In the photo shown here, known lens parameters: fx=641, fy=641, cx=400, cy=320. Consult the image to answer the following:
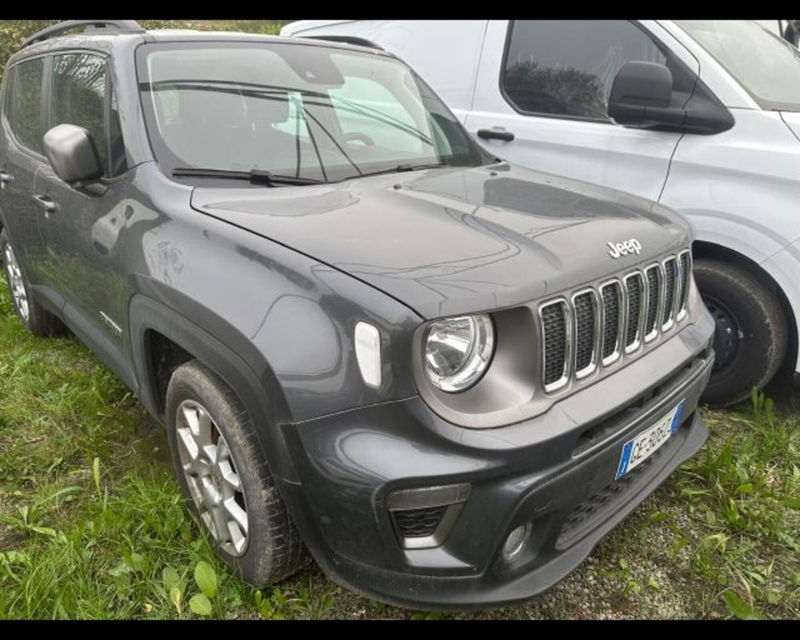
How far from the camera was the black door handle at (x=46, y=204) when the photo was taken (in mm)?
2881

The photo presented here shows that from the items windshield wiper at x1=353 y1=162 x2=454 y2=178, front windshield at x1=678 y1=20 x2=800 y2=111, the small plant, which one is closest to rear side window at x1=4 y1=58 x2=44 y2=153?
windshield wiper at x1=353 y1=162 x2=454 y2=178

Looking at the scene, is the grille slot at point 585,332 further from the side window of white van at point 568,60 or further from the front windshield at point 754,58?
the side window of white van at point 568,60

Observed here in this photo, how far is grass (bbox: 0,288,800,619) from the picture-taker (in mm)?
2055

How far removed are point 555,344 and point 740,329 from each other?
180 centimetres

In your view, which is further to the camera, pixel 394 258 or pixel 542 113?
pixel 542 113

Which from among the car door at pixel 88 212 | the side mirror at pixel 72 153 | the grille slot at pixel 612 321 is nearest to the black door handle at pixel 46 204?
the car door at pixel 88 212

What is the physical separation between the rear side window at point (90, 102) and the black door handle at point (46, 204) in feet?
1.22

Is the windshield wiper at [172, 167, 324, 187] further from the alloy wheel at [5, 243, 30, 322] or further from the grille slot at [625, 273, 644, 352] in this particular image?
the alloy wheel at [5, 243, 30, 322]

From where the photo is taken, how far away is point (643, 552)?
2285mm

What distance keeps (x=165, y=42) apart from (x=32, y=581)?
2045mm

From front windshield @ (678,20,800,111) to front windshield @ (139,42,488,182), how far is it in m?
1.31
